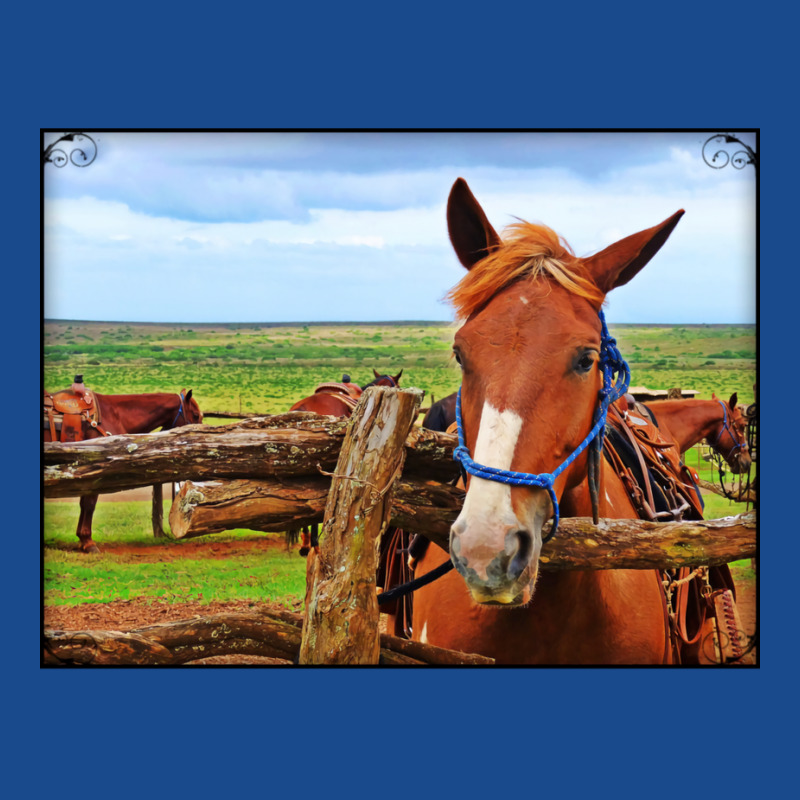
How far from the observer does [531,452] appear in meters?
1.90

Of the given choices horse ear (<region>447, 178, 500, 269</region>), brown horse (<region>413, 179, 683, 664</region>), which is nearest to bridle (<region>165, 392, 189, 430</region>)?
brown horse (<region>413, 179, 683, 664</region>)

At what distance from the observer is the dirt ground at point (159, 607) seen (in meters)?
3.37

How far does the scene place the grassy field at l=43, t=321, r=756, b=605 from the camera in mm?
3451

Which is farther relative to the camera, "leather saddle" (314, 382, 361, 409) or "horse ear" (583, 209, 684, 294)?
"leather saddle" (314, 382, 361, 409)

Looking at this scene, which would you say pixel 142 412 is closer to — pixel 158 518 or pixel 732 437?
pixel 158 518

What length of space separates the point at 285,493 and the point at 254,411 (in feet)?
5.62

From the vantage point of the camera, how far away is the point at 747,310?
3.41m

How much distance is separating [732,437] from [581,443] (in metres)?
2.60

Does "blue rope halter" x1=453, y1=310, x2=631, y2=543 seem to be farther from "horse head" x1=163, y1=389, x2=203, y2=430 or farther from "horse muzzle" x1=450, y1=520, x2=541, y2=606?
"horse head" x1=163, y1=389, x2=203, y2=430

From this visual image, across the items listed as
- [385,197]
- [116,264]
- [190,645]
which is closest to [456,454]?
[190,645]

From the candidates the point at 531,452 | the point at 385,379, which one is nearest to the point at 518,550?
the point at 531,452

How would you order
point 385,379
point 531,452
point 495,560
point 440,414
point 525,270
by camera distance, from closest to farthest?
point 495,560 < point 531,452 < point 525,270 < point 385,379 < point 440,414

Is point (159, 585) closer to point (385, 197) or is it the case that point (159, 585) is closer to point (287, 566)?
point (287, 566)

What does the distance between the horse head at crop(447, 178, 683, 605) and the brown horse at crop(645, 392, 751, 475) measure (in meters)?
2.19
